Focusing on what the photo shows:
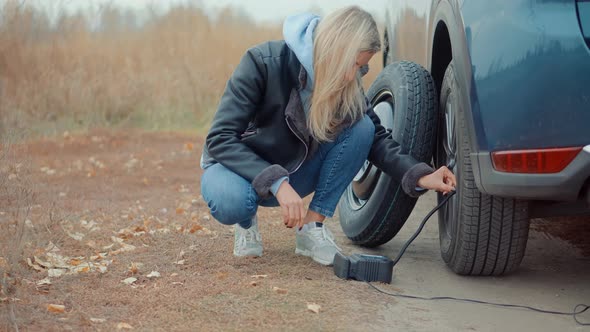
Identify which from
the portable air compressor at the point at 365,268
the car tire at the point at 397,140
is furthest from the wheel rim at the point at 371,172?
the portable air compressor at the point at 365,268

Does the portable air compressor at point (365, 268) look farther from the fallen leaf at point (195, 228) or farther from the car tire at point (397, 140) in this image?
the fallen leaf at point (195, 228)

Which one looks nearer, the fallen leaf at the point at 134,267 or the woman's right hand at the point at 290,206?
the woman's right hand at the point at 290,206

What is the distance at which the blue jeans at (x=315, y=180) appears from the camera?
3.96 m

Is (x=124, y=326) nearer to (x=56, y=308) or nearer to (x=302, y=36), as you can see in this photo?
(x=56, y=308)

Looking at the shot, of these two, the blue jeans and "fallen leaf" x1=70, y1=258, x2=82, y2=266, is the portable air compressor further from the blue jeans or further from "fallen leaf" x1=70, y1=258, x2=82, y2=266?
"fallen leaf" x1=70, y1=258, x2=82, y2=266

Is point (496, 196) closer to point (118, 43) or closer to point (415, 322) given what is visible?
point (415, 322)

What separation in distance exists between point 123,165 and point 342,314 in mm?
6296

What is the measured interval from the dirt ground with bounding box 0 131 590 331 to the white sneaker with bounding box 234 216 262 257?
0.18 ft


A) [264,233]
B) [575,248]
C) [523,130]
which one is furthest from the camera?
[264,233]

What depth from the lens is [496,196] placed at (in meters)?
3.66

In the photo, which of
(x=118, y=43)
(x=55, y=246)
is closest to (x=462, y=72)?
(x=55, y=246)

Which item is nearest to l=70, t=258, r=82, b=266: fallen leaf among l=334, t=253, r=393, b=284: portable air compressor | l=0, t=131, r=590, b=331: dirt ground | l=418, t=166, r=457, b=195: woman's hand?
l=0, t=131, r=590, b=331: dirt ground

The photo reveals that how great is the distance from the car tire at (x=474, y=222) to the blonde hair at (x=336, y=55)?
44 cm

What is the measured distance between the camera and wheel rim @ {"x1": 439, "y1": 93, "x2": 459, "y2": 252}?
392 centimetres
